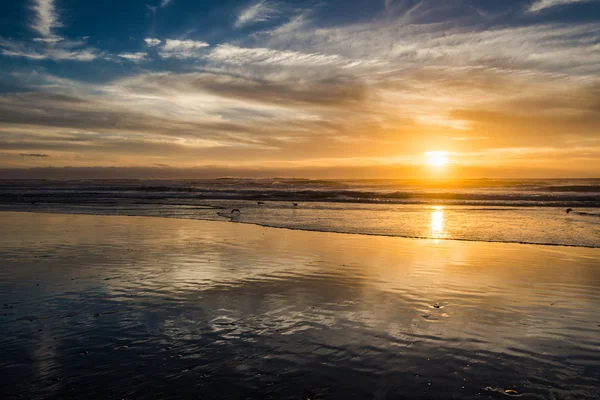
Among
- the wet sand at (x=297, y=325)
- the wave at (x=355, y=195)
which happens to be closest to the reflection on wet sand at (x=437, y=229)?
the wet sand at (x=297, y=325)

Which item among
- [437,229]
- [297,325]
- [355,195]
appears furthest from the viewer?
[355,195]

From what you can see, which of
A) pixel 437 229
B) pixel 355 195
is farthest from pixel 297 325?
pixel 355 195

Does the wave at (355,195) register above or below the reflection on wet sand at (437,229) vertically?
above

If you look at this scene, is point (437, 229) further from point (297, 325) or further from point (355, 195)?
point (355, 195)

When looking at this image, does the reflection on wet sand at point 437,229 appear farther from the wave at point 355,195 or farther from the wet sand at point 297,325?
the wave at point 355,195

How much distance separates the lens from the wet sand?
243 inches

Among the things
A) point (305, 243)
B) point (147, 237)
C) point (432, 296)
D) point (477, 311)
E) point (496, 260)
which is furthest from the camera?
point (147, 237)

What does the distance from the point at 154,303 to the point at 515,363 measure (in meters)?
7.55

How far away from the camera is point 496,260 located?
627 inches

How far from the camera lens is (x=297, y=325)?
8.62 m

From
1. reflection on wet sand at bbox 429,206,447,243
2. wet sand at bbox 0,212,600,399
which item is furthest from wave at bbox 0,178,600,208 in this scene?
wet sand at bbox 0,212,600,399

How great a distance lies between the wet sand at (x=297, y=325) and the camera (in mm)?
6168

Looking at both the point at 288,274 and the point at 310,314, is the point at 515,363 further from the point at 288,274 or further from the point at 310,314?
the point at 288,274

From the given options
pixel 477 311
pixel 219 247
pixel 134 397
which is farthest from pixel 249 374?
pixel 219 247
